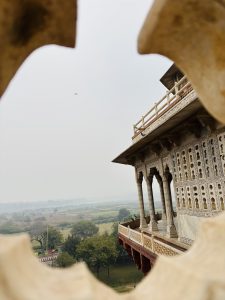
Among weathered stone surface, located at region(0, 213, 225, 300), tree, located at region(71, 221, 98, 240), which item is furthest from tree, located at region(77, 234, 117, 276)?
weathered stone surface, located at region(0, 213, 225, 300)

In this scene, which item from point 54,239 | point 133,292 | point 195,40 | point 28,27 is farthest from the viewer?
point 54,239

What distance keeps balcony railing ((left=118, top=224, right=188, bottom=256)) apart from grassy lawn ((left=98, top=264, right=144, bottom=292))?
28.6 metres

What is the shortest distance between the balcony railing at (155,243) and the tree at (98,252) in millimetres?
36932

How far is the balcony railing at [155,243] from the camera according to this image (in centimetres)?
841

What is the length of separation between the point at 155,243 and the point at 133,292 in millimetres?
9188

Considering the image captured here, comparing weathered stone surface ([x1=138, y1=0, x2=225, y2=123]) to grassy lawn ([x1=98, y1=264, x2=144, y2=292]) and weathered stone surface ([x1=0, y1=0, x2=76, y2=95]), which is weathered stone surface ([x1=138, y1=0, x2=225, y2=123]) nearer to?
weathered stone surface ([x1=0, y1=0, x2=76, y2=95])

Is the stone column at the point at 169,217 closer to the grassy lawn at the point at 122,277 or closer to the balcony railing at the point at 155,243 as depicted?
the balcony railing at the point at 155,243

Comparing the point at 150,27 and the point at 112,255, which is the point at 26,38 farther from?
the point at 112,255

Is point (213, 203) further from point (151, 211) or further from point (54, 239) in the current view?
point (54, 239)

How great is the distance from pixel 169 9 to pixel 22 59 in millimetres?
529

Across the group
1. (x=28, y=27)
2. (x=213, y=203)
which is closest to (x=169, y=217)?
(x=213, y=203)

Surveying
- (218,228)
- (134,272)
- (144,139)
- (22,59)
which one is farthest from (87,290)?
(134,272)

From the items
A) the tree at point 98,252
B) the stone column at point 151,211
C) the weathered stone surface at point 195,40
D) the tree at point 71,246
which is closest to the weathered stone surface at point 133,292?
the weathered stone surface at point 195,40

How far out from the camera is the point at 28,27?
39.1 inches
